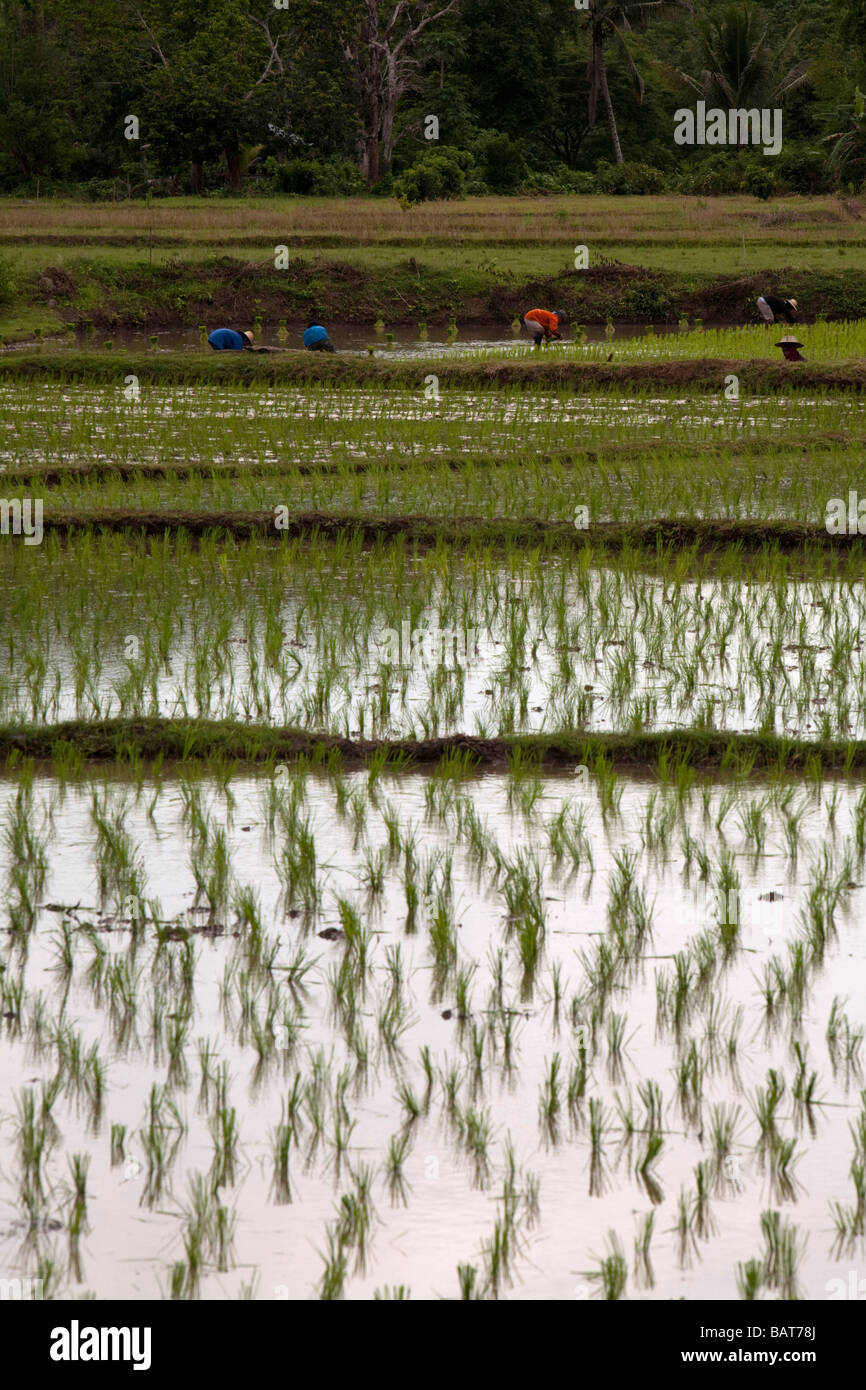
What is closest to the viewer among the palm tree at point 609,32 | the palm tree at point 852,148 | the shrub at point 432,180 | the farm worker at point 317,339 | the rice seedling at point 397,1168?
the rice seedling at point 397,1168

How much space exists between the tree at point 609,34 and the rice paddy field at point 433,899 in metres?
26.5

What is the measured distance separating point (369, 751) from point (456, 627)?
137cm

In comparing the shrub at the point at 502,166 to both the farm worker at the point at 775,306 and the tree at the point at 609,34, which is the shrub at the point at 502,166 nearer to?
the tree at the point at 609,34

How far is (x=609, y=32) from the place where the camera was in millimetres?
32094

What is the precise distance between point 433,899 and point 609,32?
32.6m

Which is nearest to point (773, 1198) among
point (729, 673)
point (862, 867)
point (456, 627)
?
point (862, 867)

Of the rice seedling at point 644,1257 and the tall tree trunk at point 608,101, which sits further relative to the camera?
the tall tree trunk at point 608,101

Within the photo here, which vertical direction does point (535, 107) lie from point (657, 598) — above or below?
above

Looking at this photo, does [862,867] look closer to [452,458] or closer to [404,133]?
[452,458]

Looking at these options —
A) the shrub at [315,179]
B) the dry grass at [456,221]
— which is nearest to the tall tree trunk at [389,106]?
Result: the shrub at [315,179]

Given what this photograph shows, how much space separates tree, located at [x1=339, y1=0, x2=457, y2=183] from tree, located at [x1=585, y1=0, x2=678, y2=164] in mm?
2977

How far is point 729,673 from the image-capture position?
16.0 feet

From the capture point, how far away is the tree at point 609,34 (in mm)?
30641

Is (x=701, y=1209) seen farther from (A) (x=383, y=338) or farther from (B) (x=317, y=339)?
(A) (x=383, y=338)
